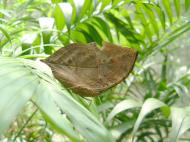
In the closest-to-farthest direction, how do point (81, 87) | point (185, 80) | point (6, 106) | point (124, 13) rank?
point (6, 106), point (81, 87), point (124, 13), point (185, 80)

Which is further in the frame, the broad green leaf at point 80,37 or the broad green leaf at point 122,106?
the broad green leaf at point 80,37

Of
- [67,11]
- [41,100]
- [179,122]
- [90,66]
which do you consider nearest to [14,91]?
[41,100]

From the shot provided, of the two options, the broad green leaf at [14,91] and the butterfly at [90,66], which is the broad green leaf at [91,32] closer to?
the butterfly at [90,66]

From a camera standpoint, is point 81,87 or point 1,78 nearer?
point 1,78

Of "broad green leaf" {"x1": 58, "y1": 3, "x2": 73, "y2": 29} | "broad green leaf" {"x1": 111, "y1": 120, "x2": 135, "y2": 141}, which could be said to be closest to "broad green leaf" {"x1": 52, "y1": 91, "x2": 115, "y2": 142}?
"broad green leaf" {"x1": 58, "y1": 3, "x2": 73, "y2": 29}

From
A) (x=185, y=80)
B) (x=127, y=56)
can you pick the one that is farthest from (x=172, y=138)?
(x=185, y=80)

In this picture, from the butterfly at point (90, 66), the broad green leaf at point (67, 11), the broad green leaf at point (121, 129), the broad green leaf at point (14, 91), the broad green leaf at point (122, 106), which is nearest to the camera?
the broad green leaf at point (14, 91)

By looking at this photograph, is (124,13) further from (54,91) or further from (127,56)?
(54,91)

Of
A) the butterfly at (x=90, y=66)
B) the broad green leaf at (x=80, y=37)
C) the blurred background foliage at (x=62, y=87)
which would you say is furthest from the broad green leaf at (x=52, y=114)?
the broad green leaf at (x=80, y=37)
